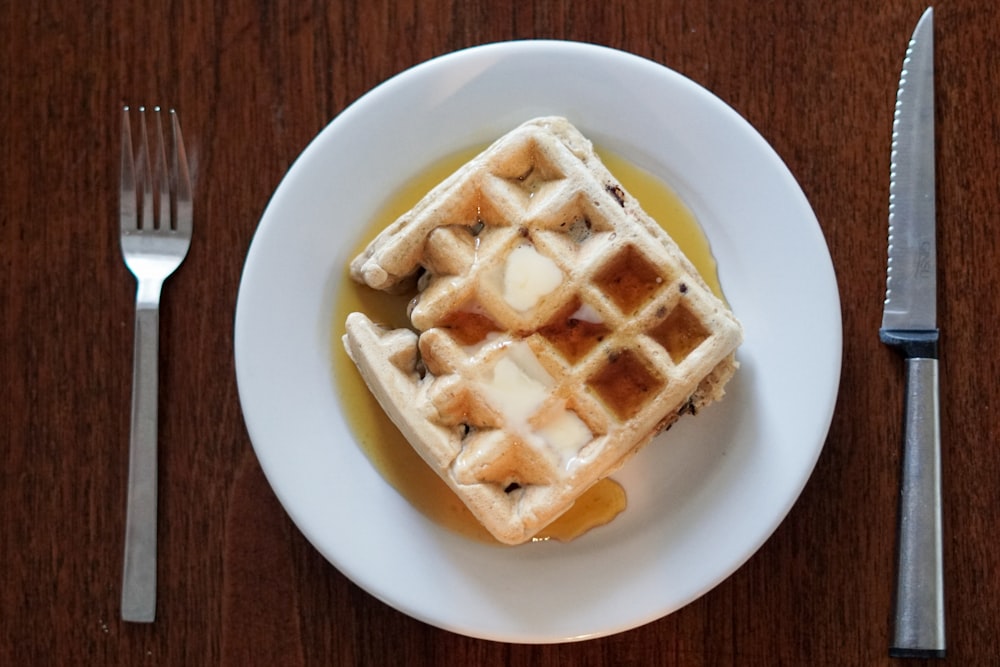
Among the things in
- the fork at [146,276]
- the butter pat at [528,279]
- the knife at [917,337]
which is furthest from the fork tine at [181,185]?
the knife at [917,337]

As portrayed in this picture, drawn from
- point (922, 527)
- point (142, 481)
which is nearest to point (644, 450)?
point (922, 527)

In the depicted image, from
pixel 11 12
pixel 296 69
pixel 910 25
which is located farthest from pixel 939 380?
pixel 11 12

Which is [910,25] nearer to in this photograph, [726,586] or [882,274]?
[882,274]

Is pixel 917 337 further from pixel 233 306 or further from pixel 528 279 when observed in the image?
pixel 233 306

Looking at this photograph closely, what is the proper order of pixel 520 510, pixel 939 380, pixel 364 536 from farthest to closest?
1. pixel 939 380
2. pixel 364 536
3. pixel 520 510

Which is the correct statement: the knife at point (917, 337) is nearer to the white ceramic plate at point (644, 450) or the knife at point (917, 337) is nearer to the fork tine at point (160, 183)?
the white ceramic plate at point (644, 450)

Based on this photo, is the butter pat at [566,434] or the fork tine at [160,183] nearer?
the butter pat at [566,434]
